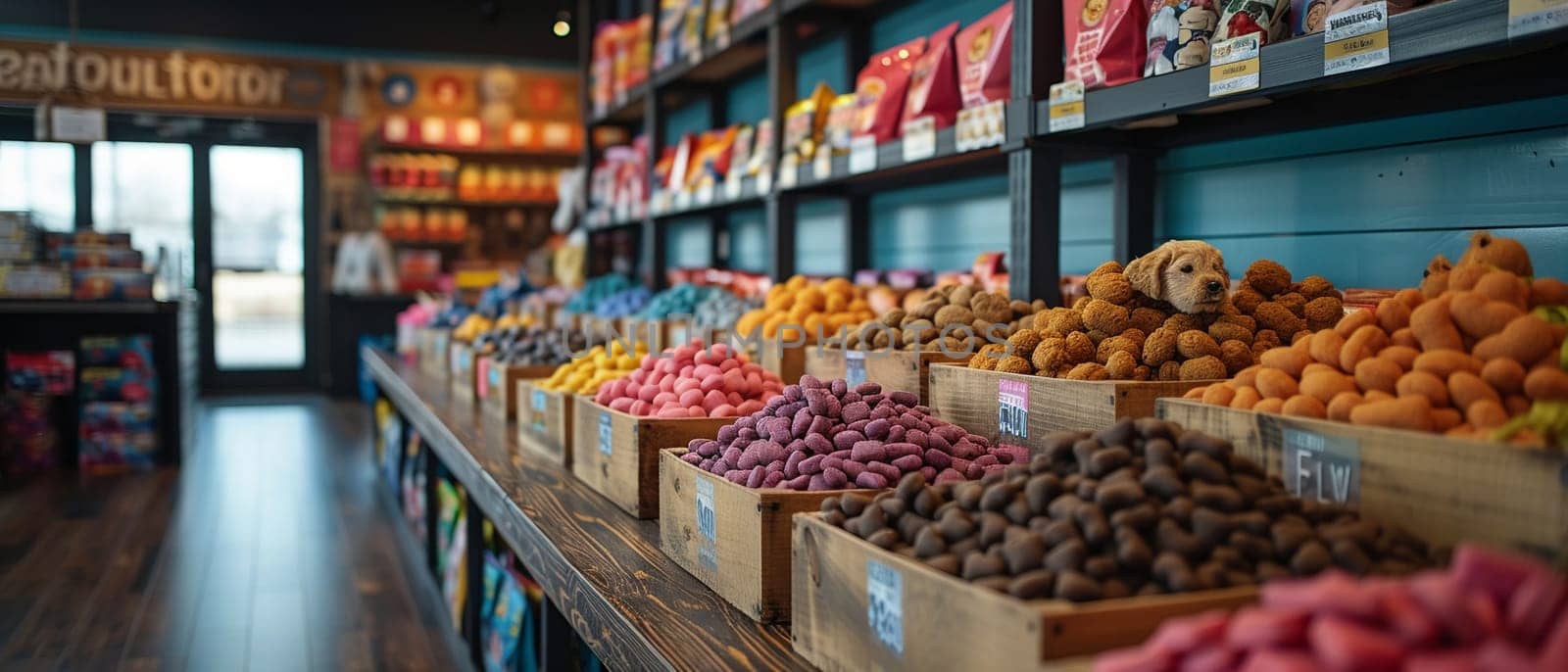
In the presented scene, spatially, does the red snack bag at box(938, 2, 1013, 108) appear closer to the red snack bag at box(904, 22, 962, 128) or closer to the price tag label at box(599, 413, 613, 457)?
the red snack bag at box(904, 22, 962, 128)

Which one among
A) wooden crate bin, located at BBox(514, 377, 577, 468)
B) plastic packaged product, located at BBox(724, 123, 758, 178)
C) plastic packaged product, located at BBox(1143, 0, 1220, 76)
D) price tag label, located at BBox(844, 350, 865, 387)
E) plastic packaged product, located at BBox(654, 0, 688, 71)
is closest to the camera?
plastic packaged product, located at BBox(1143, 0, 1220, 76)

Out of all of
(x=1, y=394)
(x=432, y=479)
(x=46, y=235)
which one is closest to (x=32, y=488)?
(x=1, y=394)

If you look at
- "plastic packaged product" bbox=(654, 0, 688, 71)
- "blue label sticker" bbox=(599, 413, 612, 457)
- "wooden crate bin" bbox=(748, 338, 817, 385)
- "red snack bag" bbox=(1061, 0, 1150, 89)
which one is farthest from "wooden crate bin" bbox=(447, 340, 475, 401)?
"red snack bag" bbox=(1061, 0, 1150, 89)

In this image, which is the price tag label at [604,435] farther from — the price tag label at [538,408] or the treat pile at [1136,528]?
the treat pile at [1136,528]

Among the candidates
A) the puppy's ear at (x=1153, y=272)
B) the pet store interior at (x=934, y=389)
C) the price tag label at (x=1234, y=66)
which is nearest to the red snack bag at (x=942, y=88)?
the pet store interior at (x=934, y=389)

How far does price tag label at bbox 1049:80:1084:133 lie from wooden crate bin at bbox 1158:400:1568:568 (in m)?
0.96

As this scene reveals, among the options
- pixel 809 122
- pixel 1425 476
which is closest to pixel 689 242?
pixel 809 122

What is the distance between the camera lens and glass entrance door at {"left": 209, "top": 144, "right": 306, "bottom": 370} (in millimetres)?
9961

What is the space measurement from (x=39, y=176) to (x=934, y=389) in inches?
401

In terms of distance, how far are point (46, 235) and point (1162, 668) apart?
22.2 feet

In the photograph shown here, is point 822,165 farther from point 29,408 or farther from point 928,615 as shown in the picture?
point 29,408

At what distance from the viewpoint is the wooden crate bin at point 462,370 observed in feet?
12.9

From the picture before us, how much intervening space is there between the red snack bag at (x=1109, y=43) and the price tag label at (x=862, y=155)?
81 cm

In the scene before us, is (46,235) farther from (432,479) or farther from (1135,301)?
(1135,301)
